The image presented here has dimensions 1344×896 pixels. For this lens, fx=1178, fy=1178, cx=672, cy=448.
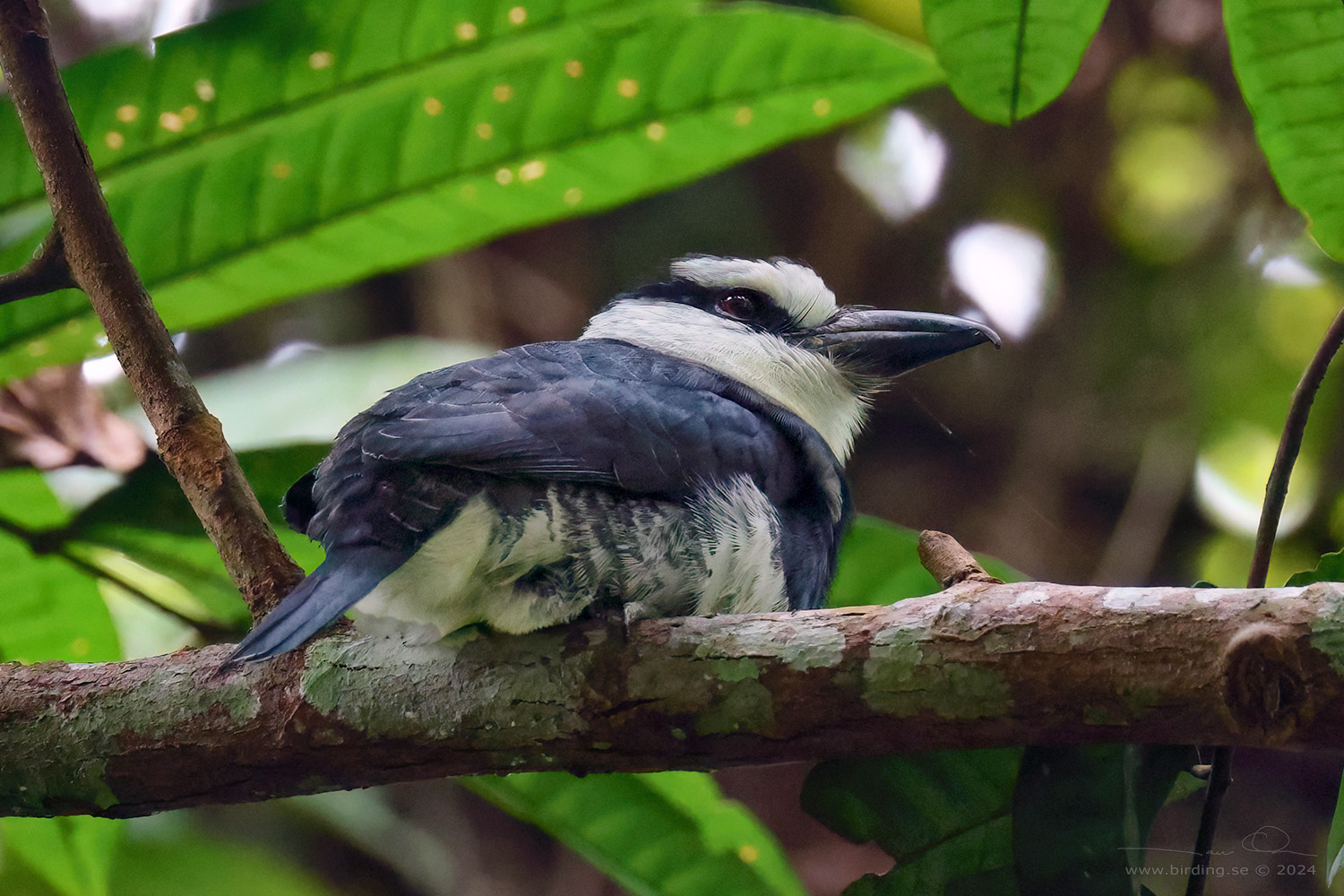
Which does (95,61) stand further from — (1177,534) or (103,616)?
(1177,534)

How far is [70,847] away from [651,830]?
2.76 ft

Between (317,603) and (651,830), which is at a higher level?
(317,603)

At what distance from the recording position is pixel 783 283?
2006 millimetres

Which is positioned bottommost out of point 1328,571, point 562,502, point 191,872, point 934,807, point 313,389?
point 191,872

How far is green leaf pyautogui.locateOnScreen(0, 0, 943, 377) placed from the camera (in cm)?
167

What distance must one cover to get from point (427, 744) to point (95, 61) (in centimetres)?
111

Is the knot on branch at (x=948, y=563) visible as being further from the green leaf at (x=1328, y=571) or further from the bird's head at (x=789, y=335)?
the bird's head at (x=789, y=335)

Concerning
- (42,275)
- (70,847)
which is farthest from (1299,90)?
(70,847)

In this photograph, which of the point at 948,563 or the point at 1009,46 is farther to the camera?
the point at 1009,46

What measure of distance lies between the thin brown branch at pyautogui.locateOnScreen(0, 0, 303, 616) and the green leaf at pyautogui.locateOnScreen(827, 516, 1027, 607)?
780mm

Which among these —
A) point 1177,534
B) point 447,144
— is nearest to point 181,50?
point 447,144

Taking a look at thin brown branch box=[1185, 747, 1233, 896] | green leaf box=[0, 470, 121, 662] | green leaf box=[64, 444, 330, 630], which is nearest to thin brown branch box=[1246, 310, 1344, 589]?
thin brown branch box=[1185, 747, 1233, 896]

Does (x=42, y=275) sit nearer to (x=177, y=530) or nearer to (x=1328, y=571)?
(x=177, y=530)

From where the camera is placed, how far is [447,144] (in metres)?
1.72
